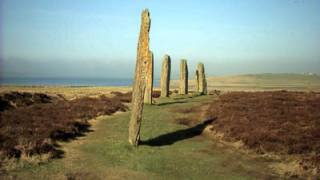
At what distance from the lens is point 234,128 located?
2139cm

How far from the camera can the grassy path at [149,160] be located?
1355 cm

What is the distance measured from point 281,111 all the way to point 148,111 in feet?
33.3

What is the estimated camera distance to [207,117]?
26.3 metres

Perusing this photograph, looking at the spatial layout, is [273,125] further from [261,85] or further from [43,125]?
[261,85]

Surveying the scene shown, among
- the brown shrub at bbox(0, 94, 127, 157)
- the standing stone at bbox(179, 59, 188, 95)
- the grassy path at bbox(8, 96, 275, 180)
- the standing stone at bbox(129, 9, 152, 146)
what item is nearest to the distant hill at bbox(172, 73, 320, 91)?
the standing stone at bbox(179, 59, 188, 95)

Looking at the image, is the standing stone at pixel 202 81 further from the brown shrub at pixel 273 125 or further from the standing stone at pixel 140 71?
the standing stone at pixel 140 71

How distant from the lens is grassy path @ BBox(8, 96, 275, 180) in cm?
1355

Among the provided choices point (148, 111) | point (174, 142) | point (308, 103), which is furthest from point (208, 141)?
point (308, 103)

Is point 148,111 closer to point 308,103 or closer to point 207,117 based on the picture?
point 207,117

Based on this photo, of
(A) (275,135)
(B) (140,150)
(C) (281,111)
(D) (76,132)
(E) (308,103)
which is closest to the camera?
(B) (140,150)

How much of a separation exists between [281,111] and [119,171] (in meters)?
15.6

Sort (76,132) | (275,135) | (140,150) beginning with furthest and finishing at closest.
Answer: (76,132)
(275,135)
(140,150)

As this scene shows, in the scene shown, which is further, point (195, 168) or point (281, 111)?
point (281, 111)

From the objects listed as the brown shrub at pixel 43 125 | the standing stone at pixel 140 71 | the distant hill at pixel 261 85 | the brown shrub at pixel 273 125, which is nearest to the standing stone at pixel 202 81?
the brown shrub at pixel 273 125
